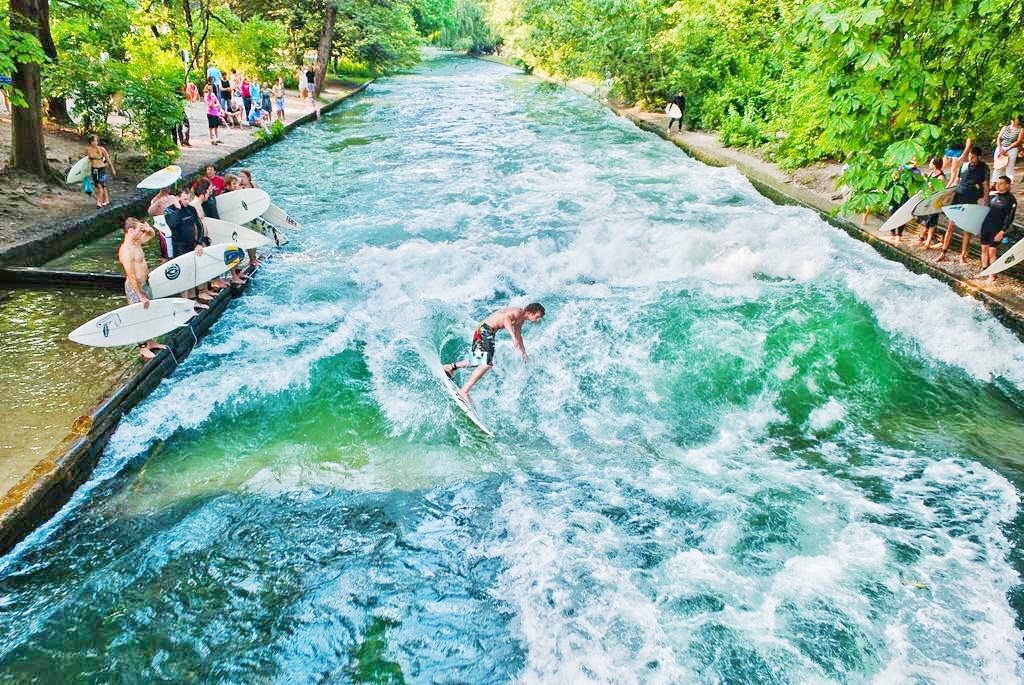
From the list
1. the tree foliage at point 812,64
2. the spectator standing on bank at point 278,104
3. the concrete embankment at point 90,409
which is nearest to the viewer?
the concrete embankment at point 90,409

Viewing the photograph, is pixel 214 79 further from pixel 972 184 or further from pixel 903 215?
pixel 972 184

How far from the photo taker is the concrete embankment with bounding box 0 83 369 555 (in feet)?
18.6

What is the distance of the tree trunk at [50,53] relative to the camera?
1326 cm

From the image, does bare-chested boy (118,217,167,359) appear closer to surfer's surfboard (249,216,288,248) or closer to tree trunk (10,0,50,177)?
surfer's surfboard (249,216,288,248)

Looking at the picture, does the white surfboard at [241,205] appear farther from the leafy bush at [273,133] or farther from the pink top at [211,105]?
the leafy bush at [273,133]

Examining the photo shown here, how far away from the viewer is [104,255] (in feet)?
37.0

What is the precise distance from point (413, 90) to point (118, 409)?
37865mm

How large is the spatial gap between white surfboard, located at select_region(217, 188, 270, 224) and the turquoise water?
3.48ft

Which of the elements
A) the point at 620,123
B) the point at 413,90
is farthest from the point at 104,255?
the point at 413,90

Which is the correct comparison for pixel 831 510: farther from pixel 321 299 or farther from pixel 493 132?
pixel 493 132

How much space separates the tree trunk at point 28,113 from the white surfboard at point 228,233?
5.02m

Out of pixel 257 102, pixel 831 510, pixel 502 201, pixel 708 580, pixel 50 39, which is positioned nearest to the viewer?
pixel 708 580

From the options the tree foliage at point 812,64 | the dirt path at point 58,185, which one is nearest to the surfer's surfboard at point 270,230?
the dirt path at point 58,185

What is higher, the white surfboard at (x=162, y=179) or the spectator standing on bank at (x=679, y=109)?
the spectator standing on bank at (x=679, y=109)
